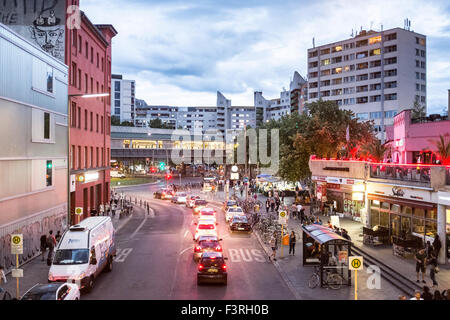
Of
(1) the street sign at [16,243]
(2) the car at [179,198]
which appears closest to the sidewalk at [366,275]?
(1) the street sign at [16,243]

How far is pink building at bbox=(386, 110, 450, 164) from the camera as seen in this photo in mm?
35719

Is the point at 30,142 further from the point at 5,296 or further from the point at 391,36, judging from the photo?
the point at 391,36

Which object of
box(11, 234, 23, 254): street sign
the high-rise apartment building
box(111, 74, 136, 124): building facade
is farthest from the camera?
box(111, 74, 136, 124): building facade

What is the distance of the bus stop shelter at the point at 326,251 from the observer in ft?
61.6

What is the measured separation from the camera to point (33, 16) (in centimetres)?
3441

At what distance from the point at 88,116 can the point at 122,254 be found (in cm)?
2208

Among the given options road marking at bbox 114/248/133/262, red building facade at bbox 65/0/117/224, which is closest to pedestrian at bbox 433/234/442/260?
road marking at bbox 114/248/133/262

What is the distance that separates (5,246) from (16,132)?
6.46 metres

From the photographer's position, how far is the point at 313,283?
18.8m

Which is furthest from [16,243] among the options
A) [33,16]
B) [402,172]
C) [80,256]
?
[33,16]

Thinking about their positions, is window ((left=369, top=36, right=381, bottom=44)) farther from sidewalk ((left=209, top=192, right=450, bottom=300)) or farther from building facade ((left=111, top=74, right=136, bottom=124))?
building facade ((left=111, top=74, right=136, bottom=124))
